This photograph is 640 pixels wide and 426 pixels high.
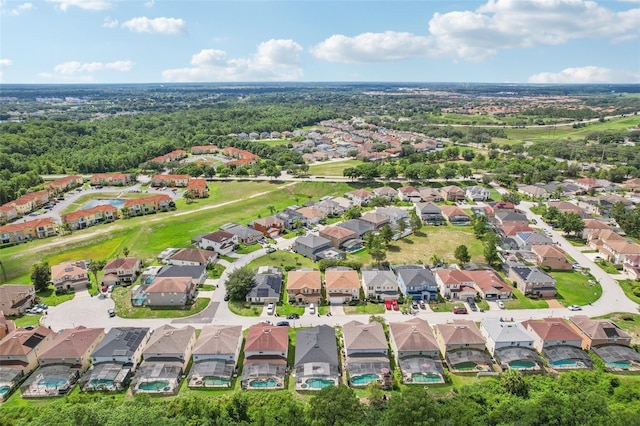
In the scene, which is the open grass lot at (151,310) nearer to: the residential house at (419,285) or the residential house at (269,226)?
the residential house at (269,226)

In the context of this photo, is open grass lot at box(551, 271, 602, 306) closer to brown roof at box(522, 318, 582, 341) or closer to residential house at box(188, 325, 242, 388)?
brown roof at box(522, 318, 582, 341)

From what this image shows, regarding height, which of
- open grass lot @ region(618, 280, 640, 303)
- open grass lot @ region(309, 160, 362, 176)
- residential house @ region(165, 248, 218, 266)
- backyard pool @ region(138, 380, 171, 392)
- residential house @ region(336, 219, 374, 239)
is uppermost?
open grass lot @ region(309, 160, 362, 176)

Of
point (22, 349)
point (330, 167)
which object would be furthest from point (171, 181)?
point (22, 349)

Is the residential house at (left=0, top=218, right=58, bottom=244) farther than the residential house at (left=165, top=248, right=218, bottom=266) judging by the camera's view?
Yes

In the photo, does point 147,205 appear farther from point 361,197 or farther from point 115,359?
point 115,359

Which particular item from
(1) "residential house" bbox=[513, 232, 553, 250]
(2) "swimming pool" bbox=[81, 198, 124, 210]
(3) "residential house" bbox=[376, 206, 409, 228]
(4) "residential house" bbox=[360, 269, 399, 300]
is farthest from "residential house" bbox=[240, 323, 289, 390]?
(2) "swimming pool" bbox=[81, 198, 124, 210]

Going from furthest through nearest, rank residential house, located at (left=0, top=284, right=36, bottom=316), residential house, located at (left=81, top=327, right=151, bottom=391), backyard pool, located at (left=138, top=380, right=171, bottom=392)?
residential house, located at (left=0, top=284, right=36, bottom=316) → residential house, located at (left=81, top=327, right=151, bottom=391) → backyard pool, located at (left=138, top=380, right=171, bottom=392)

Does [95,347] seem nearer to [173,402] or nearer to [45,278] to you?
[173,402]

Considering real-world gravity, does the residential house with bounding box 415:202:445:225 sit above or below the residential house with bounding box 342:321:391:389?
above
